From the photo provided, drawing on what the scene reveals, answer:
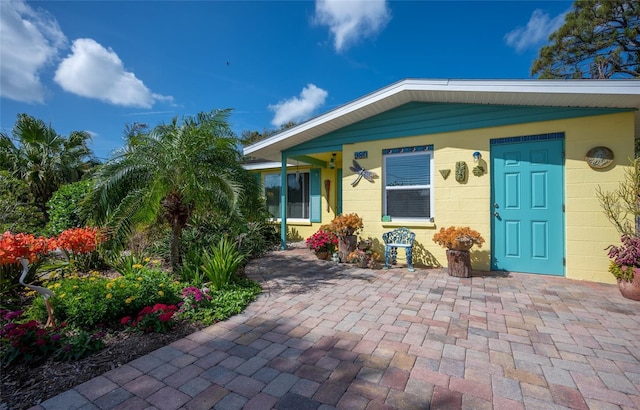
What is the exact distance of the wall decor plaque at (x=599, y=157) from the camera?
168 inches

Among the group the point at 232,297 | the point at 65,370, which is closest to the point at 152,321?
the point at 65,370

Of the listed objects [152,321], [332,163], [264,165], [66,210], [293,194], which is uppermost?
[264,165]

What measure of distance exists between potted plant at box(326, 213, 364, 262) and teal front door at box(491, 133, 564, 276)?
261 centimetres

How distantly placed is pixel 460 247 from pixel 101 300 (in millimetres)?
5009

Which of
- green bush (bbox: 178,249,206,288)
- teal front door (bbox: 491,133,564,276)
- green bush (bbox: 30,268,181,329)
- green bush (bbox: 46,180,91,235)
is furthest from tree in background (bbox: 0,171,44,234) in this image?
teal front door (bbox: 491,133,564,276)

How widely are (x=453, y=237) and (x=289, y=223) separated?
5.82 metres

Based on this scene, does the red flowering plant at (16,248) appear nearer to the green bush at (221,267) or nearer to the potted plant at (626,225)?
the green bush at (221,267)

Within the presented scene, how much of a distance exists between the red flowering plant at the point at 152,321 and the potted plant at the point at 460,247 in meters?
4.31

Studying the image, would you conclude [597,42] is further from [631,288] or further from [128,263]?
[128,263]

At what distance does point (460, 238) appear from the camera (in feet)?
15.2

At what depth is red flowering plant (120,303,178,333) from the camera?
2.65 metres

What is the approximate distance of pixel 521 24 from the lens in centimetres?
733

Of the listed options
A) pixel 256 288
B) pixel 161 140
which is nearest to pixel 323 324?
pixel 256 288

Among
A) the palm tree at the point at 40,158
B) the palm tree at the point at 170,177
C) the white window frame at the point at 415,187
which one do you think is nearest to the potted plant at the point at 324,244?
the white window frame at the point at 415,187
